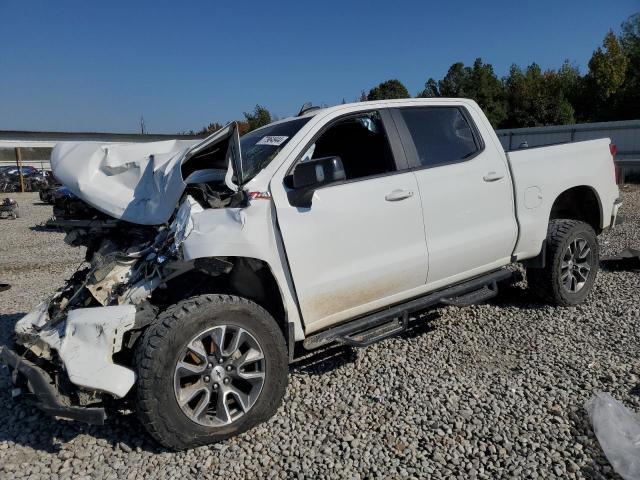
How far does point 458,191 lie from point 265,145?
5.25 feet

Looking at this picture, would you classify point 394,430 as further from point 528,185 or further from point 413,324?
point 528,185

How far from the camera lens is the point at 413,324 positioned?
16.2 feet

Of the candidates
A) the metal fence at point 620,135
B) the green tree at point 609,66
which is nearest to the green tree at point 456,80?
the green tree at point 609,66

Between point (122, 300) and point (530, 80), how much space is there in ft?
119

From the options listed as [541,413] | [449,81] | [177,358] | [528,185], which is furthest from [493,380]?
[449,81]

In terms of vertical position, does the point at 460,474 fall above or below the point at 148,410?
below

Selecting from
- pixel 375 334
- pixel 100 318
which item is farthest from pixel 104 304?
pixel 375 334

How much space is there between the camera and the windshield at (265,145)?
3605 millimetres

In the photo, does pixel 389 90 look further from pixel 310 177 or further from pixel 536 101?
pixel 310 177

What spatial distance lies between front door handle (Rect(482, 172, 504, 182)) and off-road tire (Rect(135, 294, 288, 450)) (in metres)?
2.27

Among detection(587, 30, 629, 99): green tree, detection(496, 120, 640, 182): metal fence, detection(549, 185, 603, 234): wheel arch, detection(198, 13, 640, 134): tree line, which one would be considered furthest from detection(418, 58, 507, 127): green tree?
detection(549, 185, 603, 234): wheel arch

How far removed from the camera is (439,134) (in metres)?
4.33

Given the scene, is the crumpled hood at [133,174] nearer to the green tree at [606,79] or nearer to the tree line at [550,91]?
the tree line at [550,91]

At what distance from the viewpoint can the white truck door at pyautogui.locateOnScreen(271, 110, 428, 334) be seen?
340cm
